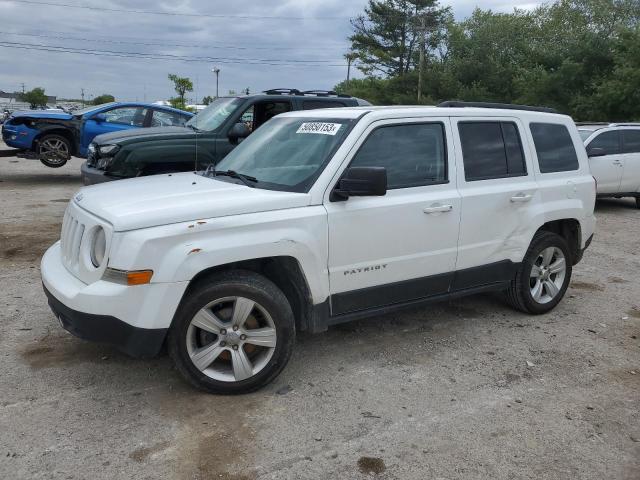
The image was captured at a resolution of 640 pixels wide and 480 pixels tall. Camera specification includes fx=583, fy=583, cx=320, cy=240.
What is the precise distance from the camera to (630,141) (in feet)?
38.6

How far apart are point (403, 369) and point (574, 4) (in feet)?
185

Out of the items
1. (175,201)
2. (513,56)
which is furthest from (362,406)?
(513,56)

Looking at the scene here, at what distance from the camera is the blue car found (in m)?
11.8

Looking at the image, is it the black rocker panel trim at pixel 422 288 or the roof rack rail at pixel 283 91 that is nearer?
the black rocker panel trim at pixel 422 288

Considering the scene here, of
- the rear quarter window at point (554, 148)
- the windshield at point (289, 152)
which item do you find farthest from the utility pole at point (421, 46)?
the windshield at point (289, 152)

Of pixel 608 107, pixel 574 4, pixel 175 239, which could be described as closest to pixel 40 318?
pixel 175 239

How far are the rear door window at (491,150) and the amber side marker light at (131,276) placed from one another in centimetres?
251

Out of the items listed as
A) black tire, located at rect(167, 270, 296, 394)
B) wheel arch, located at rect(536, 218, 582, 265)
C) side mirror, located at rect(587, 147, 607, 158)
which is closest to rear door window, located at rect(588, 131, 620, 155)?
side mirror, located at rect(587, 147, 607, 158)

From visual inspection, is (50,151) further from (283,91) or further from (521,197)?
(521,197)

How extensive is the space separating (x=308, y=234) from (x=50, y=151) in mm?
10334

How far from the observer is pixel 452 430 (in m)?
3.34

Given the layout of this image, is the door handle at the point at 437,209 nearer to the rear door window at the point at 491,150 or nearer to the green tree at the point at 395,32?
the rear door window at the point at 491,150

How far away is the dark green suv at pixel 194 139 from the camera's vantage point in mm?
7531

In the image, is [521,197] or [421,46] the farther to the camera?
[421,46]
